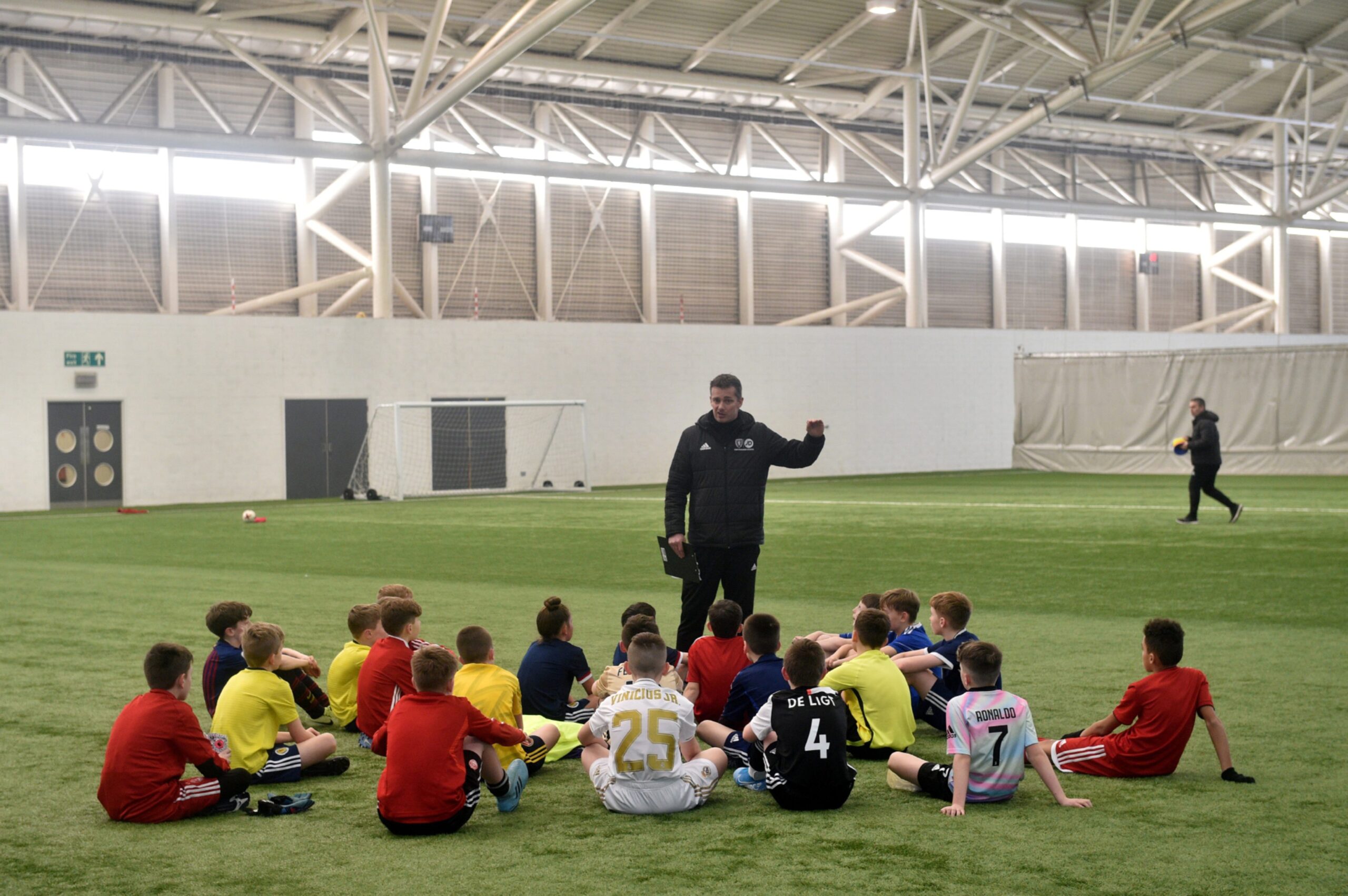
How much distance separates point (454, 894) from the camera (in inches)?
174

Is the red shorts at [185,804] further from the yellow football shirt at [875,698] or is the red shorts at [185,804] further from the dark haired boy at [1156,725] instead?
the dark haired boy at [1156,725]

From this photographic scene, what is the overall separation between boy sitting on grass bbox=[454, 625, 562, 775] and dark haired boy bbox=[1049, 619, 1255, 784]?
241cm

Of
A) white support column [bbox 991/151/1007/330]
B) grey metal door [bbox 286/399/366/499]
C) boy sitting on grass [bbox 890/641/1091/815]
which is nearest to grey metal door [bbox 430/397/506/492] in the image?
grey metal door [bbox 286/399/366/499]

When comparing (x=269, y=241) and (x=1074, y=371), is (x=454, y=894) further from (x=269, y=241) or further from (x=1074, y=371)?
(x=1074, y=371)

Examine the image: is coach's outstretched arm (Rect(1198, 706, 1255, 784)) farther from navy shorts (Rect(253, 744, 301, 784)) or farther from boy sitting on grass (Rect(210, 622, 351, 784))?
navy shorts (Rect(253, 744, 301, 784))

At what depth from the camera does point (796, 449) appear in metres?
8.26

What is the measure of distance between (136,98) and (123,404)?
280 inches

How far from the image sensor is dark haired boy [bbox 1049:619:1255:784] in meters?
5.60

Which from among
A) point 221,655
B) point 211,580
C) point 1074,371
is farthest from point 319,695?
point 1074,371

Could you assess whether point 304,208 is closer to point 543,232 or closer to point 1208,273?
point 543,232

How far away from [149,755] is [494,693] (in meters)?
1.43

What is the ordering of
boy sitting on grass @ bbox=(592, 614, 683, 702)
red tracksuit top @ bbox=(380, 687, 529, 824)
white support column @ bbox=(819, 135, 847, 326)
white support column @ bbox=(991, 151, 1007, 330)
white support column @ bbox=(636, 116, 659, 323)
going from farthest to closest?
1. white support column @ bbox=(991, 151, 1007, 330)
2. white support column @ bbox=(819, 135, 847, 326)
3. white support column @ bbox=(636, 116, 659, 323)
4. boy sitting on grass @ bbox=(592, 614, 683, 702)
5. red tracksuit top @ bbox=(380, 687, 529, 824)

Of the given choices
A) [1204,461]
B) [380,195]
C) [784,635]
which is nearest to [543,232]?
[380,195]

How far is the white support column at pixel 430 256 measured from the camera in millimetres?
31828
